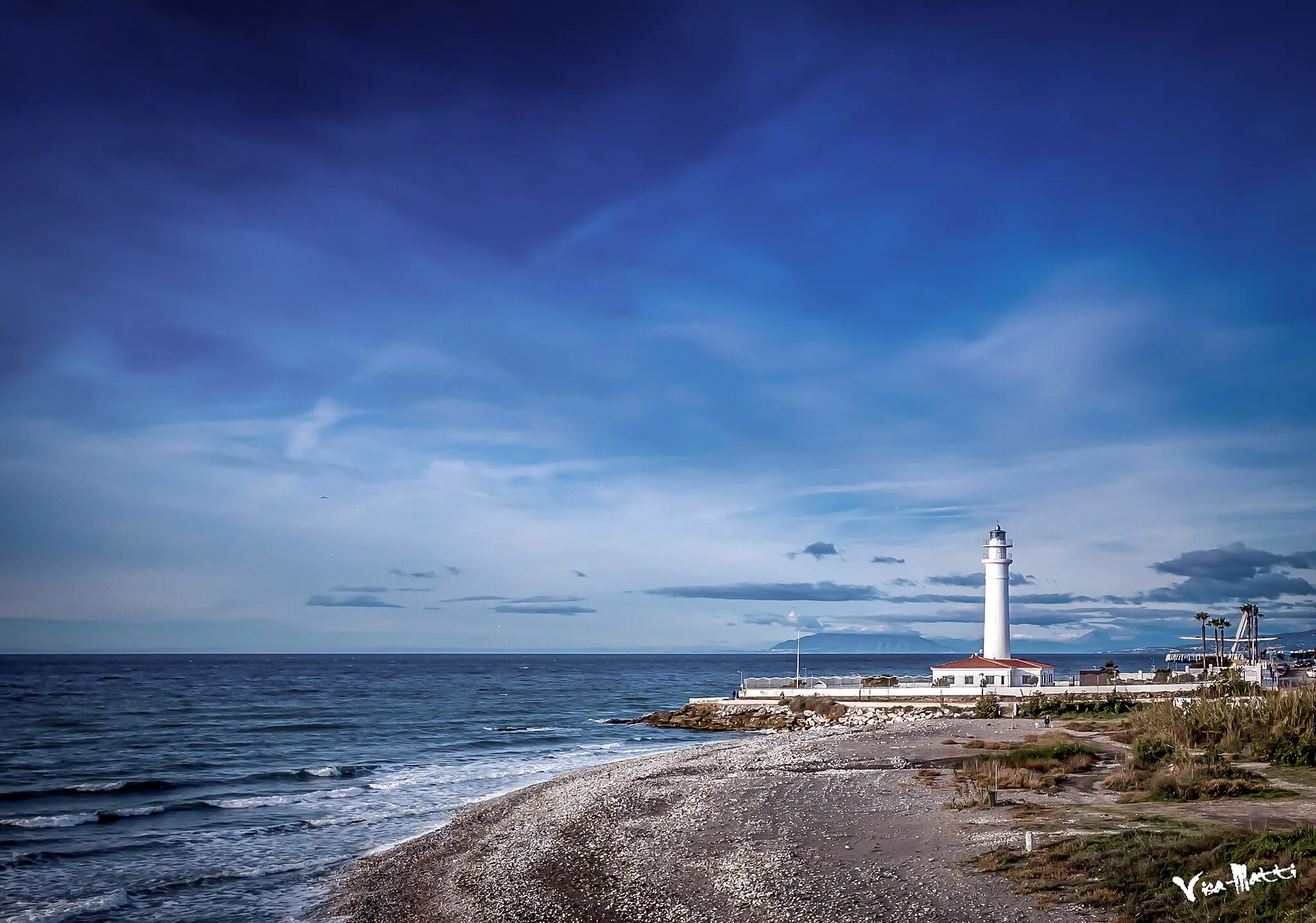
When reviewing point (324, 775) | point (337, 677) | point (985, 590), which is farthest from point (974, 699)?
point (337, 677)

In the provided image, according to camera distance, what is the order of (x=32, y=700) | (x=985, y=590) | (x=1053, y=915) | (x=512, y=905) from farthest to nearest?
(x=32, y=700)
(x=985, y=590)
(x=512, y=905)
(x=1053, y=915)

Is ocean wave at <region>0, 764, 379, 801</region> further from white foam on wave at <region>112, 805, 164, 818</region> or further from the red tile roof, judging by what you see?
the red tile roof

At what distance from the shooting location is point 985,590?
216ft

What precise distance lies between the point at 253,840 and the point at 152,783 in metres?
12.7

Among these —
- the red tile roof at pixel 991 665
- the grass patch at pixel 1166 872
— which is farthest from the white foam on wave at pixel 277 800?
the red tile roof at pixel 991 665

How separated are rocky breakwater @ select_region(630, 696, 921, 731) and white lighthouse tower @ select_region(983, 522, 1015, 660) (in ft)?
53.0

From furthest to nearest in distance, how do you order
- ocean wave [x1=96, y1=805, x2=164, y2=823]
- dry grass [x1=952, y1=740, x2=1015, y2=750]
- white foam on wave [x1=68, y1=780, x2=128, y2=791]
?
white foam on wave [x1=68, y1=780, x2=128, y2=791] < dry grass [x1=952, y1=740, x2=1015, y2=750] < ocean wave [x1=96, y1=805, x2=164, y2=823]

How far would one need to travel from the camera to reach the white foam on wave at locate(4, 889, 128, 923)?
17.4 meters

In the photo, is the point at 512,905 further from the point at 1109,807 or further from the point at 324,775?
the point at 324,775

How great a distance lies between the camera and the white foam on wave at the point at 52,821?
26.6 meters

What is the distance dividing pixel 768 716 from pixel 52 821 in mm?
37316

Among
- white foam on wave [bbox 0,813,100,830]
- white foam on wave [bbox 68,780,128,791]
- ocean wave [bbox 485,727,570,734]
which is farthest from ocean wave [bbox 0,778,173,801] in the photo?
ocean wave [bbox 485,727,570,734]

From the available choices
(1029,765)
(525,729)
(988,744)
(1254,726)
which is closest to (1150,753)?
(1029,765)

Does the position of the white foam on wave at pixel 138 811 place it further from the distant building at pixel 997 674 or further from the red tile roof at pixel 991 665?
the red tile roof at pixel 991 665
